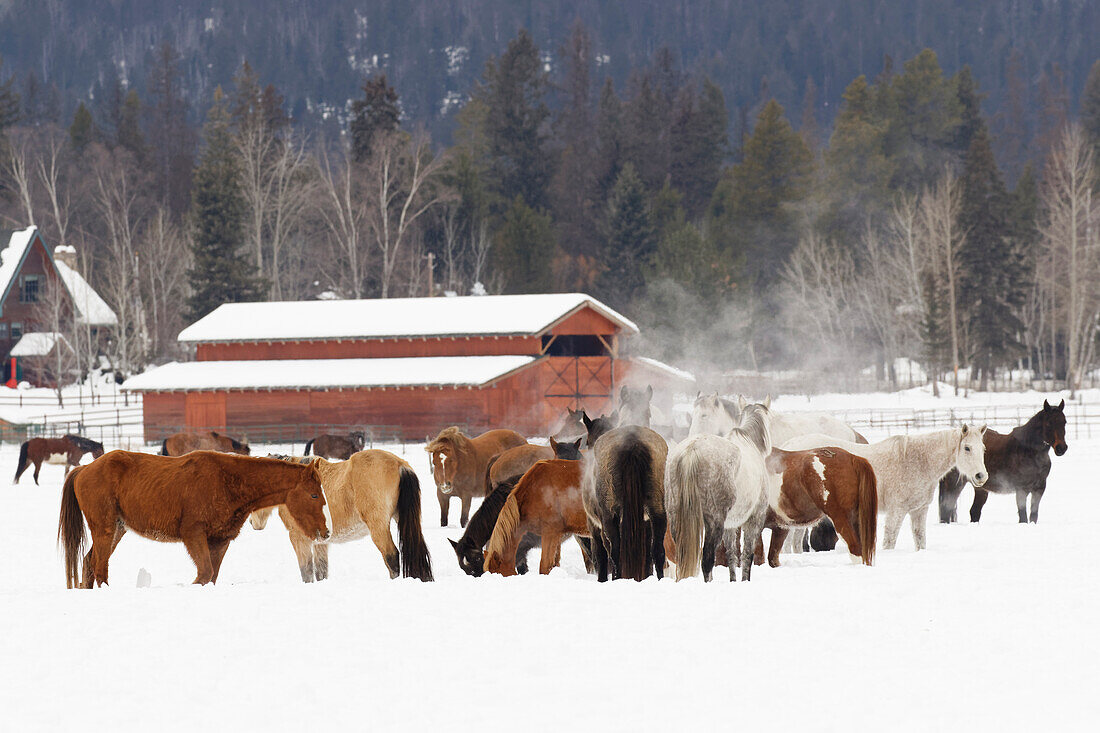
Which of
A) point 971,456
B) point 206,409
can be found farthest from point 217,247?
point 971,456

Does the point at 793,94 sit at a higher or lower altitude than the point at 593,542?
higher

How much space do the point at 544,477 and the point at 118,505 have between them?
3754mm

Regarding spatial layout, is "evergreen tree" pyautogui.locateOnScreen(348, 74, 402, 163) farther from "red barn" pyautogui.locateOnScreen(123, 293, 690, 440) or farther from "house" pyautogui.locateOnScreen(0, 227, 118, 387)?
"red barn" pyautogui.locateOnScreen(123, 293, 690, 440)

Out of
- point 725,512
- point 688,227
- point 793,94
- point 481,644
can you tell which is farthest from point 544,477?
point 793,94

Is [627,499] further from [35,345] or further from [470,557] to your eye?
[35,345]

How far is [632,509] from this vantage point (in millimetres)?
10180

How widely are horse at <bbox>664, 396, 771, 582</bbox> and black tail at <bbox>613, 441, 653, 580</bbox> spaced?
0.81 feet

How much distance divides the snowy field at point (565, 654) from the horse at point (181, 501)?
1.01m

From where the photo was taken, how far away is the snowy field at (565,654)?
6461 mm

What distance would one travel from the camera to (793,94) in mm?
185375

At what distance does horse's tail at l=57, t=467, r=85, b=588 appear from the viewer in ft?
34.1

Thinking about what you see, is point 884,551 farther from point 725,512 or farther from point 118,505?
point 118,505

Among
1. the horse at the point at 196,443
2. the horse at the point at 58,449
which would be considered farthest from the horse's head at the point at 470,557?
the horse at the point at 58,449

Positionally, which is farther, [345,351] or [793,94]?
[793,94]
